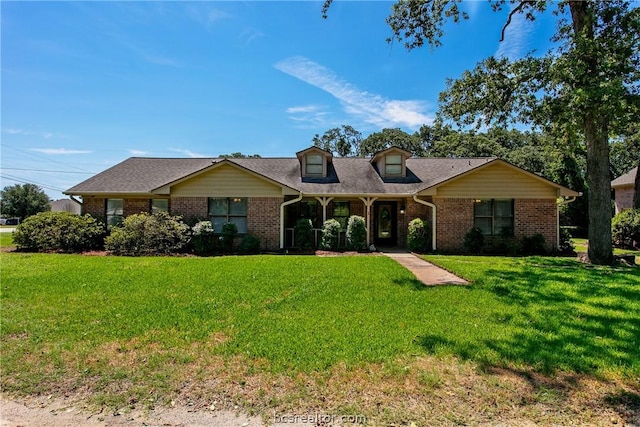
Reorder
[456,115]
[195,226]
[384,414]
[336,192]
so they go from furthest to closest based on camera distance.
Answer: [336,192] → [195,226] → [456,115] → [384,414]

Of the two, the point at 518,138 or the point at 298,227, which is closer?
the point at 298,227

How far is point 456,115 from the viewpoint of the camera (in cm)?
1243

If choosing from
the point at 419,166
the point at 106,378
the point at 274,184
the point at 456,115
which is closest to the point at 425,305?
the point at 106,378

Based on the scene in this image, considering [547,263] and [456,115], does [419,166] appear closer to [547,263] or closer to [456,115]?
[456,115]

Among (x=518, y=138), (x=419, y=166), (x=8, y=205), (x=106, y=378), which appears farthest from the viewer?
(x=518, y=138)

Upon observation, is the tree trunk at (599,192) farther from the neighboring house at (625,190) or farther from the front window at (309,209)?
the neighboring house at (625,190)

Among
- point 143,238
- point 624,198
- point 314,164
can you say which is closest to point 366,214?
point 314,164

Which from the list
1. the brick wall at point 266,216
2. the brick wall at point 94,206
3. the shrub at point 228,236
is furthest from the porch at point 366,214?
the brick wall at point 94,206

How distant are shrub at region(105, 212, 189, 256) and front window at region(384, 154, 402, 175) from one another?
10.3 m

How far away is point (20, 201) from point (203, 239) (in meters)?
45.3

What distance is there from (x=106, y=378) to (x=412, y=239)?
12.7 metres

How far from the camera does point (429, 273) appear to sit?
29.9 feet

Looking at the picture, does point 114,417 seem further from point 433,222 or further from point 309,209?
point 309,209

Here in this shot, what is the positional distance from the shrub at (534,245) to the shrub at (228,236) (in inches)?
475
